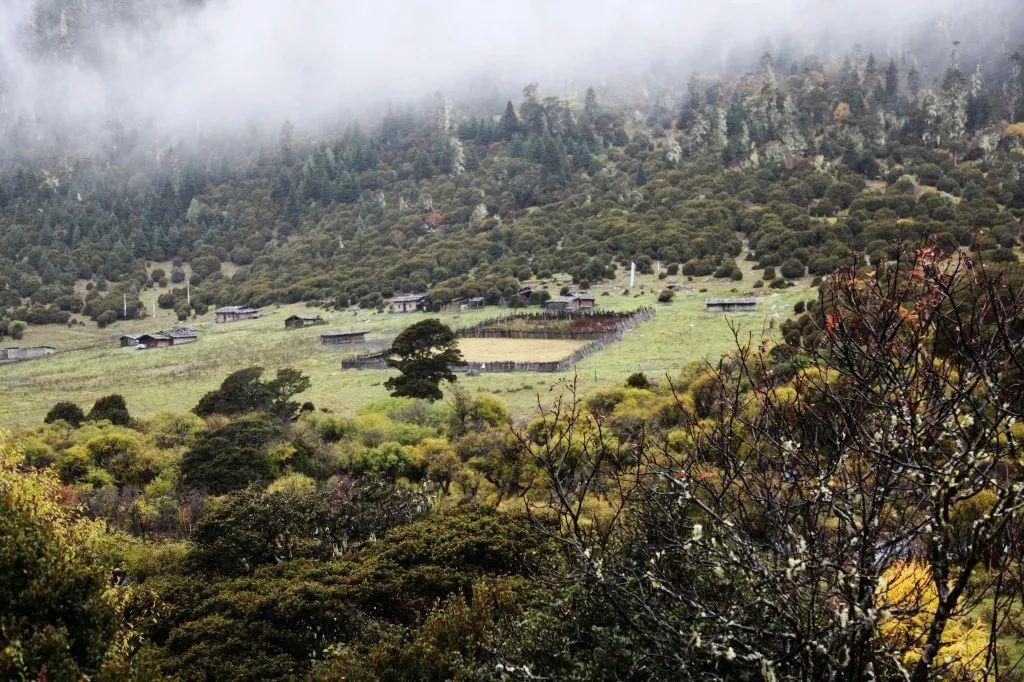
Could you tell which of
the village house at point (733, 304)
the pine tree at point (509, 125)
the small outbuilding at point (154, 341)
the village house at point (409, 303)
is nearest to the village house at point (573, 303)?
the village house at point (733, 304)

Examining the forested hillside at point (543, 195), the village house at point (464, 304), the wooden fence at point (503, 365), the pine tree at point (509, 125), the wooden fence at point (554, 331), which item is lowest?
the wooden fence at point (503, 365)

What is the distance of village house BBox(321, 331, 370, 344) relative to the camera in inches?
2361

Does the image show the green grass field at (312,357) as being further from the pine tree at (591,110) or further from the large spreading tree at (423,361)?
the pine tree at (591,110)

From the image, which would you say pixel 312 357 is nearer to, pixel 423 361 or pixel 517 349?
pixel 517 349

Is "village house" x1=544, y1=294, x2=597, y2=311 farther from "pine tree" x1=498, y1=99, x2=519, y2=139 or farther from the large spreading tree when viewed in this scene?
"pine tree" x1=498, y1=99, x2=519, y2=139

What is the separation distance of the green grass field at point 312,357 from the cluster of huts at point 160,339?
1348 mm

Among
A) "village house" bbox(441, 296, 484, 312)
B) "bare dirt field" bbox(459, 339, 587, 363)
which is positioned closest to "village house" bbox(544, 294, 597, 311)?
"village house" bbox(441, 296, 484, 312)

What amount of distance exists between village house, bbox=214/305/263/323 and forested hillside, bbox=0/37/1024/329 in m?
3.73

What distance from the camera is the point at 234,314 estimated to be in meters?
84.8

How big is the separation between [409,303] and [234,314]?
2269 cm

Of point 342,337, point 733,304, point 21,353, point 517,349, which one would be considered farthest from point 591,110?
point 21,353

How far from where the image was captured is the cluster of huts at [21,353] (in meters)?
64.1

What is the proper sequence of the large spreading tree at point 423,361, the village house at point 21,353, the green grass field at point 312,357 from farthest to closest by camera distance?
the village house at point 21,353
the green grass field at point 312,357
the large spreading tree at point 423,361

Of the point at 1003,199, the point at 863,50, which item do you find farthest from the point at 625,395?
the point at 863,50
